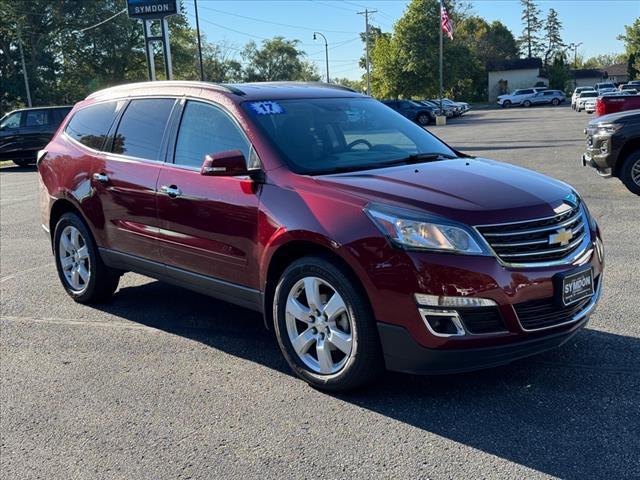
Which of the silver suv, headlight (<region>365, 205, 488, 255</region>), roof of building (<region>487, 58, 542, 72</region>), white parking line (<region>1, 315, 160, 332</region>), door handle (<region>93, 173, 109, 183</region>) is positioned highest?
roof of building (<region>487, 58, 542, 72</region>)

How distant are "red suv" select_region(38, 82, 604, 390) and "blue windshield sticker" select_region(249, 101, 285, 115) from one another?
0.04 feet

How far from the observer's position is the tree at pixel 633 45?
72.2 metres

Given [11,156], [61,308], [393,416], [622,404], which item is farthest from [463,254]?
[11,156]

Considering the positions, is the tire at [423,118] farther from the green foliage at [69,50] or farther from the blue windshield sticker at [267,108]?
the blue windshield sticker at [267,108]

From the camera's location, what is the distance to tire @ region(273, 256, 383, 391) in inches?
141

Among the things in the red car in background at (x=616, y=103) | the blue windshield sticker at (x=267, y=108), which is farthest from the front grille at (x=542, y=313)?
the red car in background at (x=616, y=103)

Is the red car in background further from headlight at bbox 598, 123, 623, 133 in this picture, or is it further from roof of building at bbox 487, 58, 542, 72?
roof of building at bbox 487, 58, 542, 72

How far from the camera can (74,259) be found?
19.5ft

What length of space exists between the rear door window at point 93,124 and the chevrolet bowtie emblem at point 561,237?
3.76 metres

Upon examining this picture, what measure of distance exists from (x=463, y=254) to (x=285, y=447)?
4.40 ft

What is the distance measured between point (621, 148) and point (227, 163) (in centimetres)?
789

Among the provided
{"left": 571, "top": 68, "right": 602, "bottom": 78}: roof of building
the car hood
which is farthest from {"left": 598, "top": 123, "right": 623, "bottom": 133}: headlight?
{"left": 571, "top": 68, "right": 602, "bottom": 78}: roof of building

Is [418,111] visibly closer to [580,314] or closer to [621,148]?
[621,148]

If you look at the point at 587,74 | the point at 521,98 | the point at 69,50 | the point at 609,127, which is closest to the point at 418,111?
the point at 521,98
